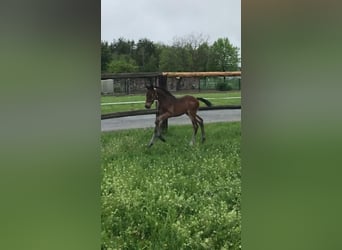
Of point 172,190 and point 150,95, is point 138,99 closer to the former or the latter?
point 150,95

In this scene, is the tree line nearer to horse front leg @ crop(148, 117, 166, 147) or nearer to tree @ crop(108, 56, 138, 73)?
tree @ crop(108, 56, 138, 73)

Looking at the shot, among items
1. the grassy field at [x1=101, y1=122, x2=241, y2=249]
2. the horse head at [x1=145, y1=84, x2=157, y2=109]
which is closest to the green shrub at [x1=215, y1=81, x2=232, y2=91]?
the grassy field at [x1=101, y1=122, x2=241, y2=249]

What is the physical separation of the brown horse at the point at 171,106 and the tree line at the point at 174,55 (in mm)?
116

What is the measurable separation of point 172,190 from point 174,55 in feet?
1.81

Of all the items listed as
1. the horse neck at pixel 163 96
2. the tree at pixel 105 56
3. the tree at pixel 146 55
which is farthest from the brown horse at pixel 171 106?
the tree at pixel 105 56

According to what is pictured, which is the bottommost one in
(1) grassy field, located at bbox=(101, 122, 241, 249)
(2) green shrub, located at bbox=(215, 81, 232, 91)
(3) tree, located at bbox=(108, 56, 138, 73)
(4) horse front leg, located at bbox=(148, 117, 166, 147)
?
(1) grassy field, located at bbox=(101, 122, 241, 249)

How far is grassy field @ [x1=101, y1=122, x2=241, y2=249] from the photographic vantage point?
5.26 ft

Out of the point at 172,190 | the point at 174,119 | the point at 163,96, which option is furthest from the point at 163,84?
the point at 172,190

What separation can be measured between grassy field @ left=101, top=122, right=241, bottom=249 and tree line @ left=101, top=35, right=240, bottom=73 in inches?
10.0

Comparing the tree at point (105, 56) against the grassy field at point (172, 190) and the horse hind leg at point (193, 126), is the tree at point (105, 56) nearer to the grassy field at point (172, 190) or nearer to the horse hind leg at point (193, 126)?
the grassy field at point (172, 190)

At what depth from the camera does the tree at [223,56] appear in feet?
5.45
